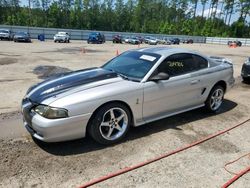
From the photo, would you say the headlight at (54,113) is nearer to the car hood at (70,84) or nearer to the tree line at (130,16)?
the car hood at (70,84)

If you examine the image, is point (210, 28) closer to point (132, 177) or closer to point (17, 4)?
point (17, 4)

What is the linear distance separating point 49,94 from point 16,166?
1.11m

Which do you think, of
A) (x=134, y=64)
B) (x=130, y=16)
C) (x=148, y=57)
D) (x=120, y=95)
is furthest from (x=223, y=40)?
(x=120, y=95)

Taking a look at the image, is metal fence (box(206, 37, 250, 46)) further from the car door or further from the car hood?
the car hood

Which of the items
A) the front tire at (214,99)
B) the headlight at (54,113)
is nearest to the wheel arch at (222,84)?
the front tire at (214,99)

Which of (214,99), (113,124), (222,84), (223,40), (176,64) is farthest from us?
(223,40)

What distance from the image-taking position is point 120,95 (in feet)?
13.4

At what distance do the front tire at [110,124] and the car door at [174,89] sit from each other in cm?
42

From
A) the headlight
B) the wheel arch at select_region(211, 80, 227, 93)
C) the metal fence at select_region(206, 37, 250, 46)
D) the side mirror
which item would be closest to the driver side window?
the side mirror

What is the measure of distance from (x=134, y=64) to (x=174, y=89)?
2.91 feet

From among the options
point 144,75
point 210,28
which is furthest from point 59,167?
point 210,28

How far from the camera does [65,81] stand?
4.35 meters

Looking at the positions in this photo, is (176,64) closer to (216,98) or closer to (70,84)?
(216,98)

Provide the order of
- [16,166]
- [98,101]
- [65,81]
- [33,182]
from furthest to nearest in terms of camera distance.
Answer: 1. [65,81]
2. [98,101]
3. [16,166]
4. [33,182]
